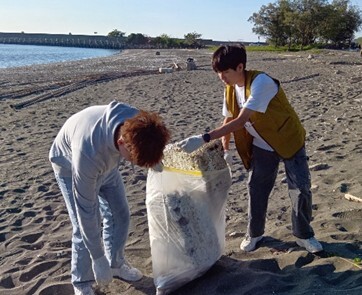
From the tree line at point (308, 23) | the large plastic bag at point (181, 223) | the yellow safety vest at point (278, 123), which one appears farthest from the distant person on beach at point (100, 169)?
the tree line at point (308, 23)

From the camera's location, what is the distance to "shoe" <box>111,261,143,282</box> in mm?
3387

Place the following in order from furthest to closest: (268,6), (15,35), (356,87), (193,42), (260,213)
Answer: (15,35), (193,42), (268,6), (356,87), (260,213)

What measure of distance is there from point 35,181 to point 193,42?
72.8 m

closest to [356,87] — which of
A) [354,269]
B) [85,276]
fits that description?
[354,269]

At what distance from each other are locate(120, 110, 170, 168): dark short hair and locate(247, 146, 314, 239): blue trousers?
3.76 ft

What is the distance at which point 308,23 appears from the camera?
166 feet

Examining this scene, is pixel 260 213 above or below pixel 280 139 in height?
below

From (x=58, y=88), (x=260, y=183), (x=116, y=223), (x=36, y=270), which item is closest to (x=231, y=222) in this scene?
(x=260, y=183)

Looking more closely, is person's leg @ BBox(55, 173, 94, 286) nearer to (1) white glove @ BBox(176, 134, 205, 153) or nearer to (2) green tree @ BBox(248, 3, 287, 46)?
(1) white glove @ BBox(176, 134, 205, 153)

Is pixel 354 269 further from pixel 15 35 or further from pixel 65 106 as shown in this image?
pixel 15 35

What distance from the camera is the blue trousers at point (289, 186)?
3.29 metres

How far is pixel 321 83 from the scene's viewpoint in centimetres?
1273

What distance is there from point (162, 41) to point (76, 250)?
79.4m

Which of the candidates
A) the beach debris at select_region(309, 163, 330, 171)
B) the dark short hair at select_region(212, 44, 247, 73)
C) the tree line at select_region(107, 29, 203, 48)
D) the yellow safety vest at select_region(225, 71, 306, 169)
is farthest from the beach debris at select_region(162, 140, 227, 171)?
the tree line at select_region(107, 29, 203, 48)
